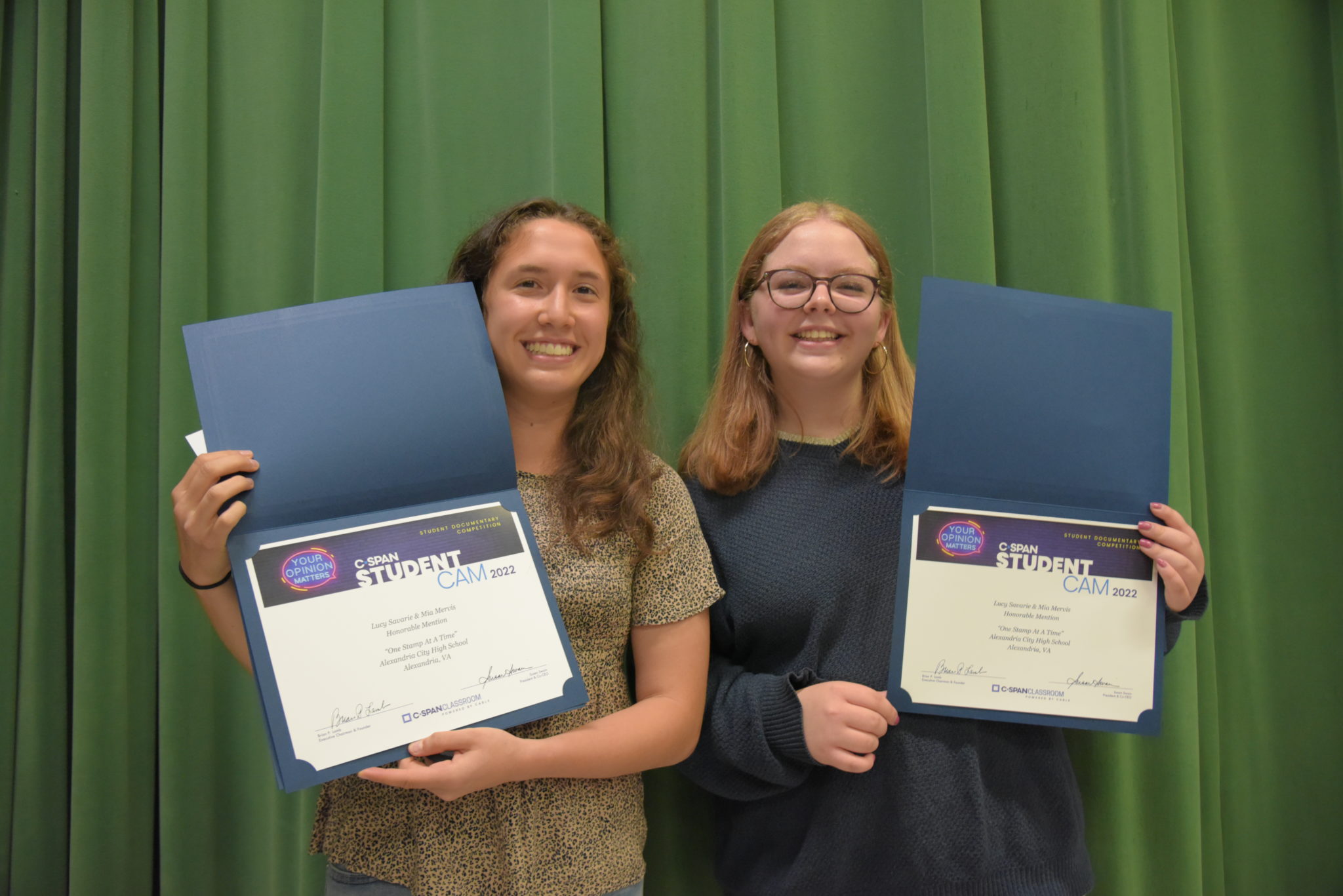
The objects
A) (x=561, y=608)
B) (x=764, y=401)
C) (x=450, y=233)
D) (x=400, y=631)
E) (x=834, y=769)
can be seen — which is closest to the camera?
(x=400, y=631)

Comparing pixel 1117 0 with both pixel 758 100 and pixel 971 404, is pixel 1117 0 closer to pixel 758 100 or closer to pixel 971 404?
pixel 758 100

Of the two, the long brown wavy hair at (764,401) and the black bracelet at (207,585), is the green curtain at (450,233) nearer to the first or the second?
the long brown wavy hair at (764,401)

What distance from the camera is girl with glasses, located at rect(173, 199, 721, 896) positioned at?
2.90 feet

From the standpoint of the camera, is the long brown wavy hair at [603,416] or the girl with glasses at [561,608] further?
the long brown wavy hair at [603,416]

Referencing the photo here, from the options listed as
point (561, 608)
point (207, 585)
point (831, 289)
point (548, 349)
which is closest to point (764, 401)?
point (831, 289)

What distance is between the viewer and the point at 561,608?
0.98 metres

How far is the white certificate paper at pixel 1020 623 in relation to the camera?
98cm

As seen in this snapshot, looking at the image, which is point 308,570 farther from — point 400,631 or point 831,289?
point 831,289

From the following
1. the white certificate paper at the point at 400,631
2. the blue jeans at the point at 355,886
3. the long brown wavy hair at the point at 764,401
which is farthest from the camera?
the long brown wavy hair at the point at 764,401

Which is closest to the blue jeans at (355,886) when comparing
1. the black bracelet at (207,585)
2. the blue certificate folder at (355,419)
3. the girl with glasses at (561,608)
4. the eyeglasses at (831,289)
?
the girl with glasses at (561,608)

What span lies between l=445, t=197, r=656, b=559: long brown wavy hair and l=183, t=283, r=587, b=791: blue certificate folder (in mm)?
114

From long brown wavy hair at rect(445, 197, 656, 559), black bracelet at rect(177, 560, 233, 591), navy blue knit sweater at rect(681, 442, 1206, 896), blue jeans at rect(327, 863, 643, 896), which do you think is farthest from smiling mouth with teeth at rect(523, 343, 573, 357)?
blue jeans at rect(327, 863, 643, 896)

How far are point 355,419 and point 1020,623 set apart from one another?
0.86 m

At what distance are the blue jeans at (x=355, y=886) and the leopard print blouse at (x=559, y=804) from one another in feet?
0.06
